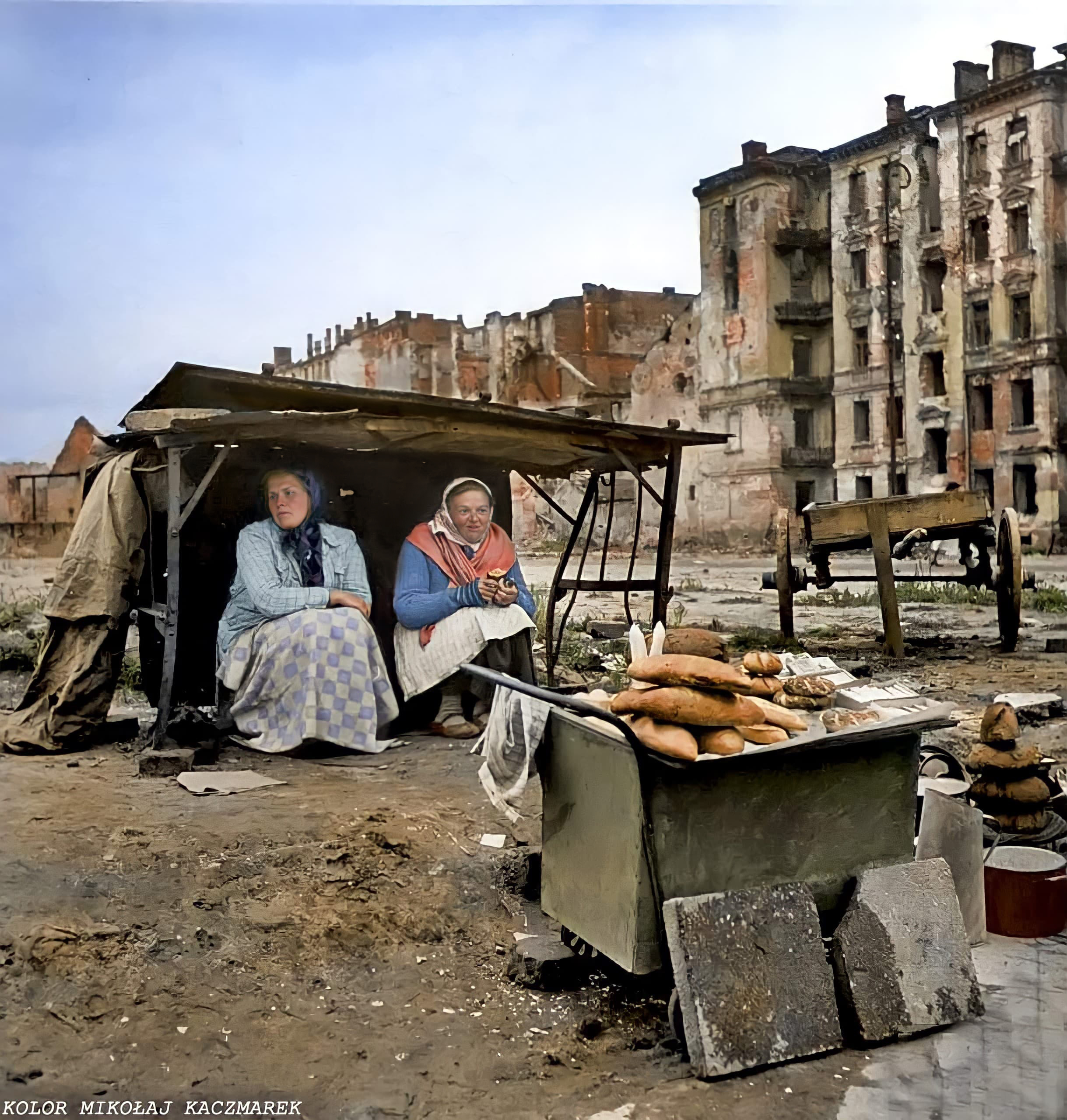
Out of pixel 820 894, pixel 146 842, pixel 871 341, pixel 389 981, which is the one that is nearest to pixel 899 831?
pixel 820 894

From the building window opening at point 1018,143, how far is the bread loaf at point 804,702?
28880mm

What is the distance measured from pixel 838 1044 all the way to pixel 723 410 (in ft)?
115

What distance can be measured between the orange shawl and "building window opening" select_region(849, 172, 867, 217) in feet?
94.9

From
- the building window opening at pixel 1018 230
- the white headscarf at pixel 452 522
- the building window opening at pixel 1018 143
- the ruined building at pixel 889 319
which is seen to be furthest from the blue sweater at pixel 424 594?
the building window opening at pixel 1018 143

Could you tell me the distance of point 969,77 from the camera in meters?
31.1

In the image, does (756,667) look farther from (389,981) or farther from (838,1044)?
(389,981)

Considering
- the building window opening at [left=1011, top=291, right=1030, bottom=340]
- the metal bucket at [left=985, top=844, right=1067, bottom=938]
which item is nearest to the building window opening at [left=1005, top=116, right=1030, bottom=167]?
the building window opening at [left=1011, top=291, right=1030, bottom=340]

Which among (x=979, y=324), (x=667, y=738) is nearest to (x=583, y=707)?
(x=667, y=738)

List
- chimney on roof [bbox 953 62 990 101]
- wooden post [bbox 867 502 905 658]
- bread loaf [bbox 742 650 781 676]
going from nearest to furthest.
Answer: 1. bread loaf [bbox 742 650 781 676]
2. wooden post [bbox 867 502 905 658]
3. chimney on roof [bbox 953 62 990 101]

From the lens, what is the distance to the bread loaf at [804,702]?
4.23 meters

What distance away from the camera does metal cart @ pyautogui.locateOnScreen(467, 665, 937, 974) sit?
139 inches

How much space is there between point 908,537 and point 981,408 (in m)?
21.6

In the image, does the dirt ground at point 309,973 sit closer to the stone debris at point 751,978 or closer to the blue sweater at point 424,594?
the stone debris at point 751,978

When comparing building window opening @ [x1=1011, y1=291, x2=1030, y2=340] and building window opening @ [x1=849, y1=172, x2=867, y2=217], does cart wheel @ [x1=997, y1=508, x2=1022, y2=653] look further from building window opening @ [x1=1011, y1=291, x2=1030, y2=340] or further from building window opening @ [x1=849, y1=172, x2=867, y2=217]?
building window opening @ [x1=849, y1=172, x2=867, y2=217]
